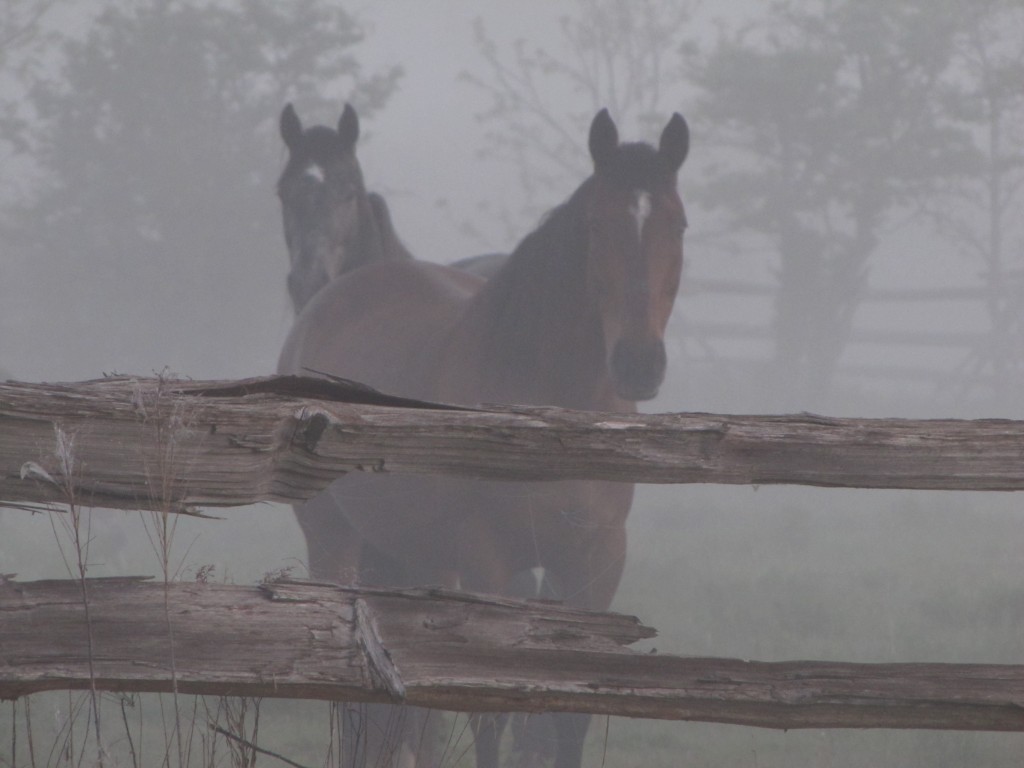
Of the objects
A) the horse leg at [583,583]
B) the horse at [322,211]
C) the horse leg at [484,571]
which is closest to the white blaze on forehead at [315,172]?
the horse at [322,211]

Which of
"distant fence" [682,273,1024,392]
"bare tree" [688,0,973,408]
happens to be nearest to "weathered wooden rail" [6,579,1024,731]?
"distant fence" [682,273,1024,392]

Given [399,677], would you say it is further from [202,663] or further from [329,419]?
[329,419]

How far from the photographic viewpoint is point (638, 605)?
709cm

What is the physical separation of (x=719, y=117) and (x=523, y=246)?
77.5 feet

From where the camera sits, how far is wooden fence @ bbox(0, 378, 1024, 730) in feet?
5.87

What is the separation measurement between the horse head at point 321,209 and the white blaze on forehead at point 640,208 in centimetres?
229

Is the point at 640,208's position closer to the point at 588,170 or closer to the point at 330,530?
the point at 330,530

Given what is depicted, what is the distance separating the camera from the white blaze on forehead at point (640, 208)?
3652 millimetres

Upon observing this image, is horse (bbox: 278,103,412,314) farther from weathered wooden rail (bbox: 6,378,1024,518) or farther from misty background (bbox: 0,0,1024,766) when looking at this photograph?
misty background (bbox: 0,0,1024,766)

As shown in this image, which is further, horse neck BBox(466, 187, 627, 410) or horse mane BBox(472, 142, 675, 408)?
horse neck BBox(466, 187, 627, 410)

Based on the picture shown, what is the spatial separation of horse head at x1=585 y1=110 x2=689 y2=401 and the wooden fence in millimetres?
1535

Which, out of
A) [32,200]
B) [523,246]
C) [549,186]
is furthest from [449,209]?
[523,246]

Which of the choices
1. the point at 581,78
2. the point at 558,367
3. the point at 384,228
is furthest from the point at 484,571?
the point at 581,78

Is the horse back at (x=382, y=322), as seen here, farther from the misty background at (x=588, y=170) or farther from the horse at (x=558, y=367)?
the misty background at (x=588, y=170)
